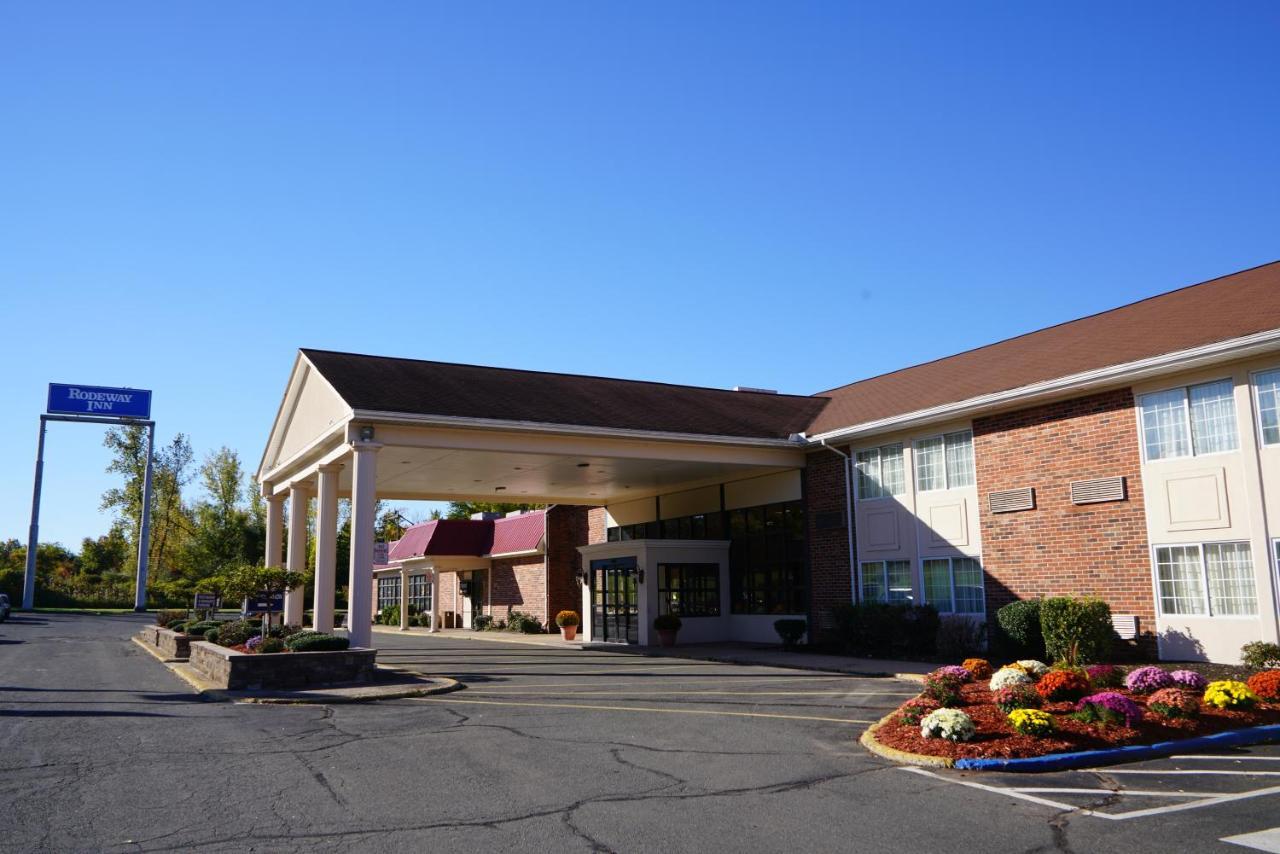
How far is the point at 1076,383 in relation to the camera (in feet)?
60.3

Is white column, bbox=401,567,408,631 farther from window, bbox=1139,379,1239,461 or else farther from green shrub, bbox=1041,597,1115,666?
window, bbox=1139,379,1239,461

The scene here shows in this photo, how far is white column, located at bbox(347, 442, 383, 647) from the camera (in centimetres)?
1908

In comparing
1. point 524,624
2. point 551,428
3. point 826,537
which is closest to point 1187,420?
point 826,537

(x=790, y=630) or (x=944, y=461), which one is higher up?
(x=944, y=461)

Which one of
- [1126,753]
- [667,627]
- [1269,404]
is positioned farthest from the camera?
[667,627]

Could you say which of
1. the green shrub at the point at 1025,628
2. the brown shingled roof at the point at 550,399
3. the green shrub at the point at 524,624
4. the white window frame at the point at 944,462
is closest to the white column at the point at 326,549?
the brown shingled roof at the point at 550,399

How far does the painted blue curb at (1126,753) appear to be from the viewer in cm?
948

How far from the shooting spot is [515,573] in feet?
131

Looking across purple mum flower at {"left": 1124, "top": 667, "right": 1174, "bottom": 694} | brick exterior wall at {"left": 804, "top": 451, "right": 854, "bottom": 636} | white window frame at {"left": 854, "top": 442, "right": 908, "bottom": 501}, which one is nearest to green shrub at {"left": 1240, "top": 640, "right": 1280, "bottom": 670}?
purple mum flower at {"left": 1124, "top": 667, "right": 1174, "bottom": 694}

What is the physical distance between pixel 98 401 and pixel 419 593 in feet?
84.4

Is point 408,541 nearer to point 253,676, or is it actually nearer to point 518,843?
point 253,676

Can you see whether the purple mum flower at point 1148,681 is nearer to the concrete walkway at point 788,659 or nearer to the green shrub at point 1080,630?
the green shrub at point 1080,630

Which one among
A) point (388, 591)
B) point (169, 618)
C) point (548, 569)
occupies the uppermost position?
point (548, 569)

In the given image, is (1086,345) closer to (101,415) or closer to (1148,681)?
(1148,681)
